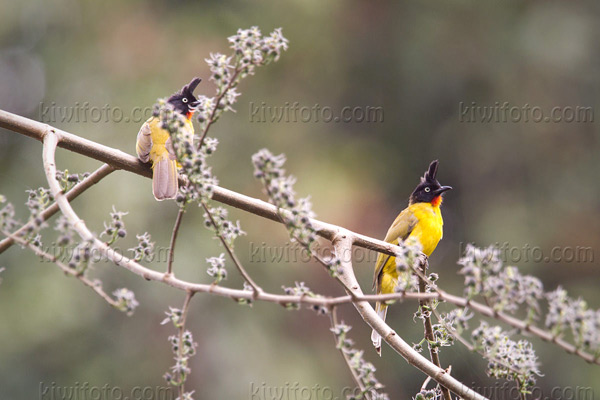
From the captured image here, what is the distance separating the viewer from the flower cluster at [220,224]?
2039 millimetres

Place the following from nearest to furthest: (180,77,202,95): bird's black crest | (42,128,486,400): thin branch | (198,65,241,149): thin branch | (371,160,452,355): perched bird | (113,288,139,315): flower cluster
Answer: (113,288,139,315): flower cluster, (42,128,486,400): thin branch, (198,65,241,149): thin branch, (180,77,202,95): bird's black crest, (371,160,452,355): perched bird

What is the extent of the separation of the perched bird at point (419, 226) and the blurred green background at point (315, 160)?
4.11 m

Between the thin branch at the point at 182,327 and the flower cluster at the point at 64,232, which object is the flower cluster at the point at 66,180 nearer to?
the flower cluster at the point at 64,232

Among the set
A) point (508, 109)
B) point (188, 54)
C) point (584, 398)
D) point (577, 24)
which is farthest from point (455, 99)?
point (584, 398)

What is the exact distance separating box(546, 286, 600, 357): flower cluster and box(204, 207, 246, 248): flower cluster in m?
0.86

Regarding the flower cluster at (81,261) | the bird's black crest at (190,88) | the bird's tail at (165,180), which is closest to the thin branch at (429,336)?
the flower cluster at (81,261)

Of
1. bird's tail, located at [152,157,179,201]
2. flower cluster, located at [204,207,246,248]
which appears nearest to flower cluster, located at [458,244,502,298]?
flower cluster, located at [204,207,246,248]

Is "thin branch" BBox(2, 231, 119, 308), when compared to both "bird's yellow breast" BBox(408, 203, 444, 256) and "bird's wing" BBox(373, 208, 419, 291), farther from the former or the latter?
"bird's yellow breast" BBox(408, 203, 444, 256)

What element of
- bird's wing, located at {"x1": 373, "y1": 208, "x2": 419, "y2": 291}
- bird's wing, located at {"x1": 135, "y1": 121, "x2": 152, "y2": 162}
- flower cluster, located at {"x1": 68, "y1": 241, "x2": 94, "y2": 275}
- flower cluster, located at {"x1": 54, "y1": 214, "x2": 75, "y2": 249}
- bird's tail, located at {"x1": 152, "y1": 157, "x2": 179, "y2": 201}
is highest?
bird's wing, located at {"x1": 373, "y1": 208, "x2": 419, "y2": 291}

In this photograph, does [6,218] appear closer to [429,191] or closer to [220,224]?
[220,224]

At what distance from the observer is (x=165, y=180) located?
12.8 ft

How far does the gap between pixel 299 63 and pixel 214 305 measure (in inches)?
202

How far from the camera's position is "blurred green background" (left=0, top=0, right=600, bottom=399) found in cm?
970

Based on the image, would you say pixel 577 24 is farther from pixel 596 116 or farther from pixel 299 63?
pixel 299 63
